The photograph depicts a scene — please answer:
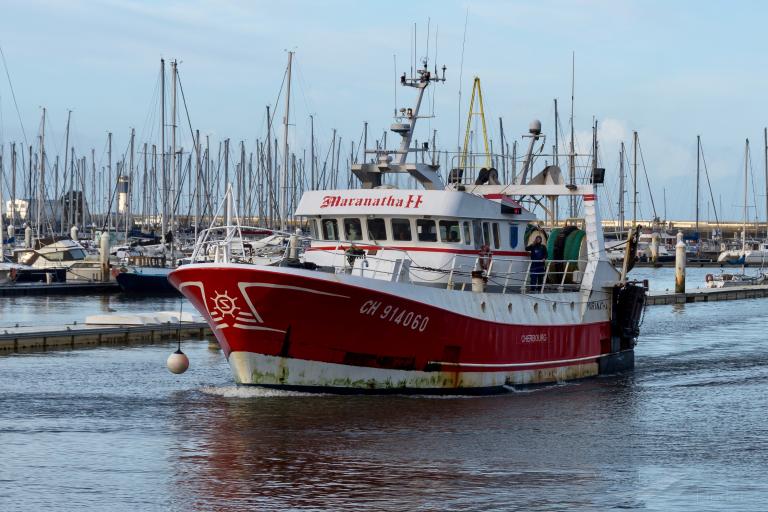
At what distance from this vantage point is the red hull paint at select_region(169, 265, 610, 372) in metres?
24.1

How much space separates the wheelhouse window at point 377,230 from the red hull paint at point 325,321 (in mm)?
3221

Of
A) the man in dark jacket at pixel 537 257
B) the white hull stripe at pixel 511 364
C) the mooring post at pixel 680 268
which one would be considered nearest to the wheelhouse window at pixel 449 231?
the white hull stripe at pixel 511 364

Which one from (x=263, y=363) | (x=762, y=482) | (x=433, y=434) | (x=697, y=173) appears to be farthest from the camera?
(x=697, y=173)

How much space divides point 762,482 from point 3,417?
46.4 feet

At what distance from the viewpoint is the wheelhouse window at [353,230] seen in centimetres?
2847

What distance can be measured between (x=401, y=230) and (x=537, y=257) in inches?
162

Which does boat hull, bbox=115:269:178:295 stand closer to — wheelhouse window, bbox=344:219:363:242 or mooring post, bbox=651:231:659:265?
wheelhouse window, bbox=344:219:363:242

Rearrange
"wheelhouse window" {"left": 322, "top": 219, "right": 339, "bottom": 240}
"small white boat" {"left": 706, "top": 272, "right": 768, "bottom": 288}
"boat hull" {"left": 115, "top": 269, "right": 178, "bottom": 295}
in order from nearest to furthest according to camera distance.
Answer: "wheelhouse window" {"left": 322, "top": 219, "right": 339, "bottom": 240}
"boat hull" {"left": 115, "top": 269, "right": 178, "bottom": 295}
"small white boat" {"left": 706, "top": 272, "right": 768, "bottom": 288}

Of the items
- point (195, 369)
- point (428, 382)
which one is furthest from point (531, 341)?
point (195, 369)

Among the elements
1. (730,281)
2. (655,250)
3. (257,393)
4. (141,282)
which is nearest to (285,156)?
(141,282)

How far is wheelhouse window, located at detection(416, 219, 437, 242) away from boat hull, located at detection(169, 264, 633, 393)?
6.79 feet

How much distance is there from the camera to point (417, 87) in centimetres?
3127

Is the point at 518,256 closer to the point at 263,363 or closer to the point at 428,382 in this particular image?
the point at 428,382

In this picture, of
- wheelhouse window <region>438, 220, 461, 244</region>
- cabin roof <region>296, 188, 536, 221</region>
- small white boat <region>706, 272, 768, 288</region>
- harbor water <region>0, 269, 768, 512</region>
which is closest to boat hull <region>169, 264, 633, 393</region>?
harbor water <region>0, 269, 768, 512</region>
